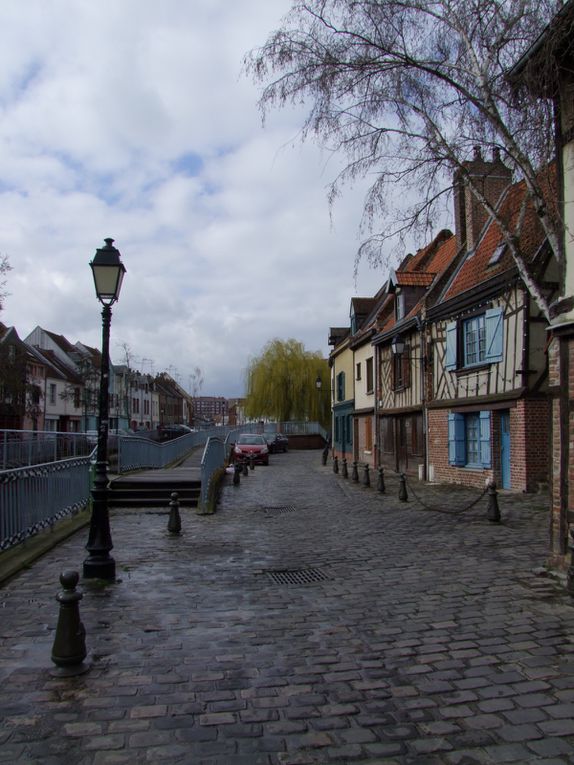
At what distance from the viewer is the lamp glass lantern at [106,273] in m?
7.34

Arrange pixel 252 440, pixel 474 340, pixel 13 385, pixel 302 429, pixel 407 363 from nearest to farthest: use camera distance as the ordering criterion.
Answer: pixel 474 340, pixel 407 363, pixel 252 440, pixel 13 385, pixel 302 429

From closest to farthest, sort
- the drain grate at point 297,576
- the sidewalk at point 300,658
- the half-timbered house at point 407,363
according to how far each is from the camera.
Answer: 1. the sidewalk at point 300,658
2. the drain grate at point 297,576
3. the half-timbered house at point 407,363

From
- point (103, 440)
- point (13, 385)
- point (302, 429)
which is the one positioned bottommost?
point (302, 429)

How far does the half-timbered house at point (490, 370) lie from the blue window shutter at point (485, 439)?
0.03m

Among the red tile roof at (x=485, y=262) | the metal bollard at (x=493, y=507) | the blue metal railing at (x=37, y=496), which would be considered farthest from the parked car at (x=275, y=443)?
the metal bollard at (x=493, y=507)

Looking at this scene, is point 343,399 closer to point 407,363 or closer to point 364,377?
point 364,377

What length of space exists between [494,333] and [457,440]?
3513mm

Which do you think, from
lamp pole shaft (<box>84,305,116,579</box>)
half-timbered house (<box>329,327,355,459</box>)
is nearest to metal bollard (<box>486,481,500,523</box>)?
lamp pole shaft (<box>84,305,116,579</box>)

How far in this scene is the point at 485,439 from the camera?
51.7ft

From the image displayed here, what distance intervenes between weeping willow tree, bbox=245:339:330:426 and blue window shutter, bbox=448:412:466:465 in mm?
30444

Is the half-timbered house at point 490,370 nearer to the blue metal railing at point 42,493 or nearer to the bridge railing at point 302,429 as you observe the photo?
the blue metal railing at point 42,493

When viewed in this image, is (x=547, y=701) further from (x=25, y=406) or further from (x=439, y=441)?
(x=25, y=406)

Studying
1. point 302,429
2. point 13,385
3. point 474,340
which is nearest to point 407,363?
point 474,340

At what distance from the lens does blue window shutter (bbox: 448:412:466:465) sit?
17.1 m
